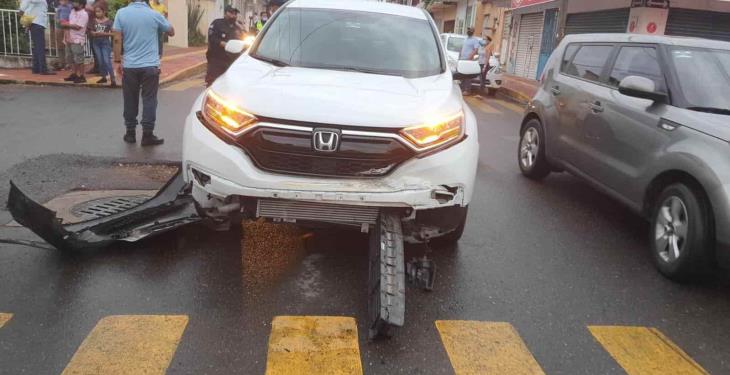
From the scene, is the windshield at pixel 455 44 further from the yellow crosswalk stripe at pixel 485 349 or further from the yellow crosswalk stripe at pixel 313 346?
the yellow crosswalk stripe at pixel 313 346

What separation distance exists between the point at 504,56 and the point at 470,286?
28.2 metres

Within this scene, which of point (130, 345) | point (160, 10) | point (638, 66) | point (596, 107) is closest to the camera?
point (130, 345)

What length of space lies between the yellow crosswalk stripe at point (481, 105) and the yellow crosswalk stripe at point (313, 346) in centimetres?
1120

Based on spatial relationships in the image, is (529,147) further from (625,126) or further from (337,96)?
(337,96)

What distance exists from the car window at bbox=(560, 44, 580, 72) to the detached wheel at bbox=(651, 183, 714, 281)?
8.38 feet

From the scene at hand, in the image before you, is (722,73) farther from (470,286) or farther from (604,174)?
(470,286)

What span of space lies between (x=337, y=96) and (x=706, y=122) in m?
2.68

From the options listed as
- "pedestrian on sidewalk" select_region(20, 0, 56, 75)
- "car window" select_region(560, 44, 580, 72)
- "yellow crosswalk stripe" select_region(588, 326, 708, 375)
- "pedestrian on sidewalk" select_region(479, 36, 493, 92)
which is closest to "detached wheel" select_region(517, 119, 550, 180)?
"car window" select_region(560, 44, 580, 72)

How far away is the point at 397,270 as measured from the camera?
3508mm

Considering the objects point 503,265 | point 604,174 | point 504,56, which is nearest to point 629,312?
point 503,265

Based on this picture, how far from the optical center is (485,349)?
330 centimetres

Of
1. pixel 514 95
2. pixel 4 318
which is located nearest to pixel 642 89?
pixel 4 318

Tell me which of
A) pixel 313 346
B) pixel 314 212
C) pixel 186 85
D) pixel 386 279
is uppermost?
pixel 314 212

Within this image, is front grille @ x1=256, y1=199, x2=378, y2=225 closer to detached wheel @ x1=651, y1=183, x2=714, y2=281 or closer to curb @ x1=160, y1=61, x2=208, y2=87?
detached wheel @ x1=651, y1=183, x2=714, y2=281
